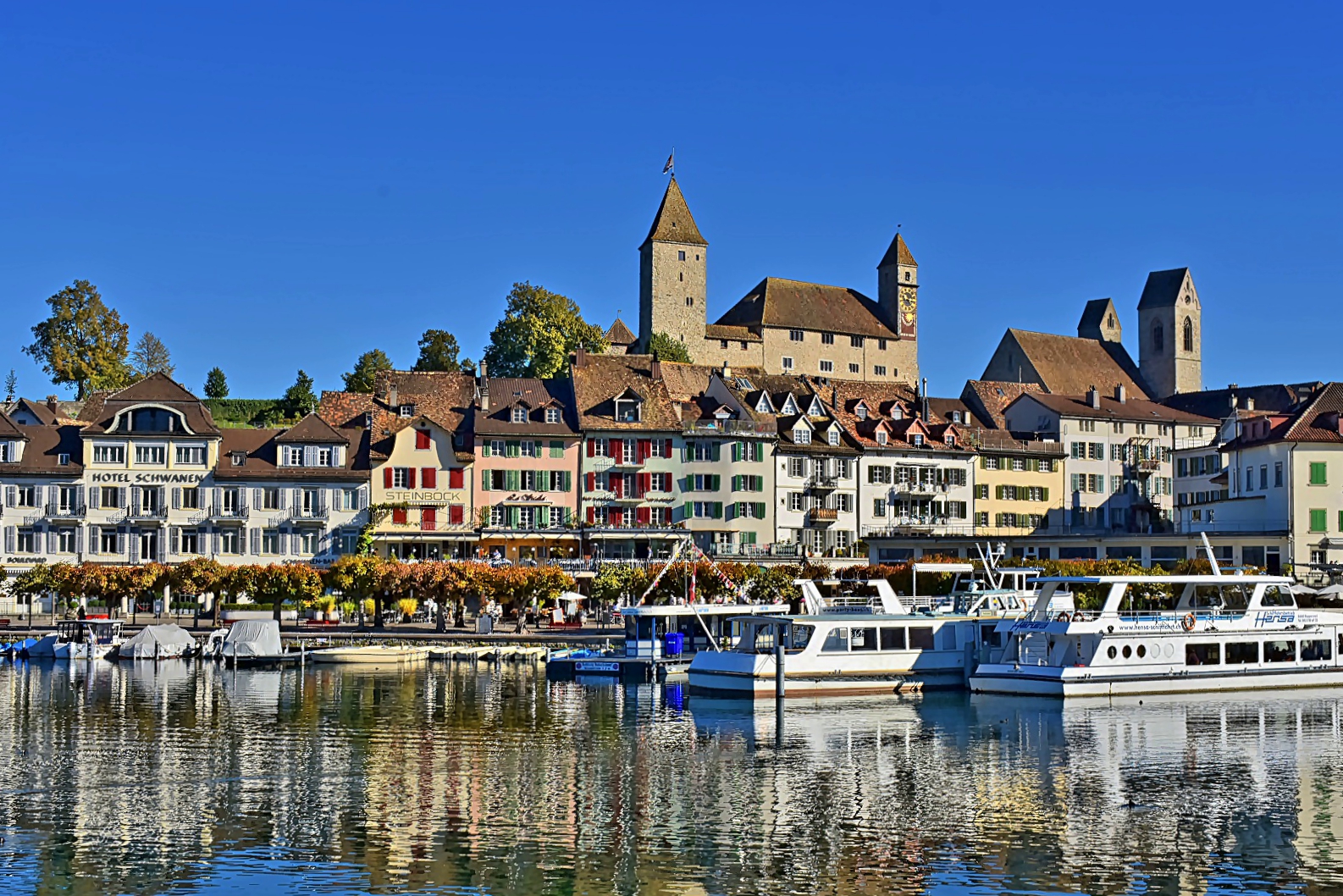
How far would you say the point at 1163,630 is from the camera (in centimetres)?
6856

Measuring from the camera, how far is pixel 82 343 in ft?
461

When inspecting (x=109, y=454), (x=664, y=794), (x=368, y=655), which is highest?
(x=109, y=454)

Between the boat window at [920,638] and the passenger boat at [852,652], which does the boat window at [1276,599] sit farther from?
the boat window at [920,638]

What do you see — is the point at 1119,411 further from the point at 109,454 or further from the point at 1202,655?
the point at 109,454

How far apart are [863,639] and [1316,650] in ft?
60.8

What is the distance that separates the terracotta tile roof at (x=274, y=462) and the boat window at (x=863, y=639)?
4636 cm

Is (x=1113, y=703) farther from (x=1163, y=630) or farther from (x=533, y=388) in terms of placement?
(x=533, y=388)

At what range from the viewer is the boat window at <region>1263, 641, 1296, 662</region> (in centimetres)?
7081

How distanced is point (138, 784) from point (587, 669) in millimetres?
33854

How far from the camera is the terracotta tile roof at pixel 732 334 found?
559 ft

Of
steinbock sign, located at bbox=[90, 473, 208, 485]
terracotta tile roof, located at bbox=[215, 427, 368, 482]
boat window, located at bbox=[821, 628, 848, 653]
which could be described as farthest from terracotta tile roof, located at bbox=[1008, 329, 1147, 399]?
boat window, located at bbox=[821, 628, 848, 653]

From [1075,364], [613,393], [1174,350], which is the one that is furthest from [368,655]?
[1174,350]

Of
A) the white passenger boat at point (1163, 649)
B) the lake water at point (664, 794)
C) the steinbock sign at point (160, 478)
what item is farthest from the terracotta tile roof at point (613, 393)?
the white passenger boat at point (1163, 649)

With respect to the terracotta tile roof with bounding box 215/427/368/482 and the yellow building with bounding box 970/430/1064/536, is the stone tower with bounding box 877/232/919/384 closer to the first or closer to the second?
the yellow building with bounding box 970/430/1064/536
